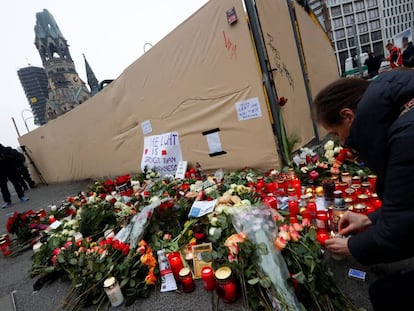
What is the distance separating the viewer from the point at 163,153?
15.6ft

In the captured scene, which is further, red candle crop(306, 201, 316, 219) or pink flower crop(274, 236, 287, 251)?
red candle crop(306, 201, 316, 219)

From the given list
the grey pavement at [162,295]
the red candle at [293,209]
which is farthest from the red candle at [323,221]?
the red candle at [293,209]

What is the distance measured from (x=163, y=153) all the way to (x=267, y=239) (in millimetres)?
3584

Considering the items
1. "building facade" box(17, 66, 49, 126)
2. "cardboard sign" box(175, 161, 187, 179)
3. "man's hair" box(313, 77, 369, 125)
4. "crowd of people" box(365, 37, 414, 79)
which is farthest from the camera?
"building facade" box(17, 66, 49, 126)

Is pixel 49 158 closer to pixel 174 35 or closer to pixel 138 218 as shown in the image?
pixel 174 35

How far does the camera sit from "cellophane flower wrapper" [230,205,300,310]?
3.92ft

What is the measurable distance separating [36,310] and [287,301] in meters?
1.98

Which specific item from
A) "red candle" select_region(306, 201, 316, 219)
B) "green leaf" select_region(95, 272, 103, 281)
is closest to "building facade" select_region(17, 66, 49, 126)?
"green leaf" select_region(95, 272, 103, 281)

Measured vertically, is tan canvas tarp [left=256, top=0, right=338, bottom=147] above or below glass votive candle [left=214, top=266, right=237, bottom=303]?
above

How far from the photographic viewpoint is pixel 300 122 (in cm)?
388

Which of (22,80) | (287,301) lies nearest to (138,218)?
(287,301)

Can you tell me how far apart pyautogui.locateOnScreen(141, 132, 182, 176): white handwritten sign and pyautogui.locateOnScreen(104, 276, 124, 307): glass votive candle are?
3013 millimetres

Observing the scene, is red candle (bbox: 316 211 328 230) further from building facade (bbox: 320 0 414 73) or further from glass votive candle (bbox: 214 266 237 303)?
building facade (bbox: 320 0 414 73)

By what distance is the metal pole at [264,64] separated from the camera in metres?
3.02
